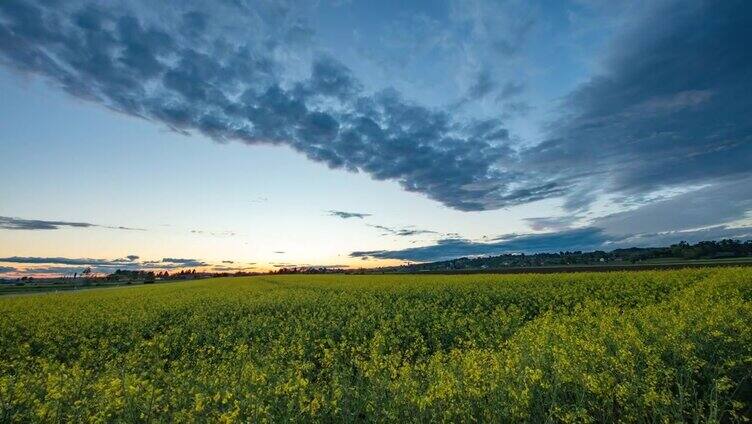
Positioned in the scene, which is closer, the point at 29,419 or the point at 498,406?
the point at 498,406

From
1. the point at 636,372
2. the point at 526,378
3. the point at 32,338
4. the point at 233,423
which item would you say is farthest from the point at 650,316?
the point at 32,338

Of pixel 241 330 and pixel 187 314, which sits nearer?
pixel 241 330

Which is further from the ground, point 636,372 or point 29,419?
point 636,372

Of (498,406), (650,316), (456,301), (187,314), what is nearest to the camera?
(498,406)

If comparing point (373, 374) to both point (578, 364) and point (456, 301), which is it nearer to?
point (578, 364)

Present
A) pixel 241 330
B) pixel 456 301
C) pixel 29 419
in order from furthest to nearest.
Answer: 1. pixel 456 301
2. pixel 241 330
3. pixel 29 419

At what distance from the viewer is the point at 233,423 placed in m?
5.68

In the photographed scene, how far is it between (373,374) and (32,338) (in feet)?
57.9

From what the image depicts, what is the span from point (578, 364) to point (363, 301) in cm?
1713

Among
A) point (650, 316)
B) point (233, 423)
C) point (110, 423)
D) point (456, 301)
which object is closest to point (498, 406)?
point (233, 423)

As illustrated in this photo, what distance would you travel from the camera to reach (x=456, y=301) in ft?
77.3

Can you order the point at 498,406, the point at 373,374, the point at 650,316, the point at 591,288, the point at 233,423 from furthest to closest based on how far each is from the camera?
the point at 591,288
the point at 650,316
the point at 373,374
the point at 498,406
the point at 233,423

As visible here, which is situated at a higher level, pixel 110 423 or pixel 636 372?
pixel 636 372

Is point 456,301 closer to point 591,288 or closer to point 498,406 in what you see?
point 591,288
